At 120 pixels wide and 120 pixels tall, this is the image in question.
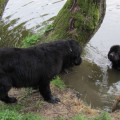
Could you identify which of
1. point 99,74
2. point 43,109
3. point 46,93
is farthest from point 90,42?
point 43,109

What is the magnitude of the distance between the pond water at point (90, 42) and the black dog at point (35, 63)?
1669 mm

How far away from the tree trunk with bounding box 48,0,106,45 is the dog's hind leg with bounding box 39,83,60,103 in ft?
7.42

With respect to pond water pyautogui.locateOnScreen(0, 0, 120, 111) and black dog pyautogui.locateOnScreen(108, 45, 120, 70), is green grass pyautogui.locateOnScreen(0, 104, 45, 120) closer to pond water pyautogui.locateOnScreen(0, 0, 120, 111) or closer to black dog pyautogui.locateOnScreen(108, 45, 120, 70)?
pond water pyautogui.locateOnScreen(0, 0, 120, 111)

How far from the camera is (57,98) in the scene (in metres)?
5.04

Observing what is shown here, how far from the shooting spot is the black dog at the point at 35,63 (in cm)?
398

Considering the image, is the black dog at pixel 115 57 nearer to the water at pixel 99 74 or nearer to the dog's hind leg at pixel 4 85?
the water at pixel 99 74

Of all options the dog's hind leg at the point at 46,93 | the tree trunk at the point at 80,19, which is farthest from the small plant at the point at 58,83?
the tree trunk at the point at 80,19

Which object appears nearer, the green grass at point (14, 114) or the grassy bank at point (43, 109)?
the green grass at point (14, 114)

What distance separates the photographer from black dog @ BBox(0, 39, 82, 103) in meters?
3.98

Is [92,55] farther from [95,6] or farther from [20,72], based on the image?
[20,72]

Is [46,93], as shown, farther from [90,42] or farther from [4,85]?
[90,42]

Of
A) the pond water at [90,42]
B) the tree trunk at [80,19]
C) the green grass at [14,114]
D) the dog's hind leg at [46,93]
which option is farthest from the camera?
the tree trunk at [80,19]

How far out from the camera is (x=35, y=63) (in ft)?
13.9

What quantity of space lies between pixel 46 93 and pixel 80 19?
8.80 feet
